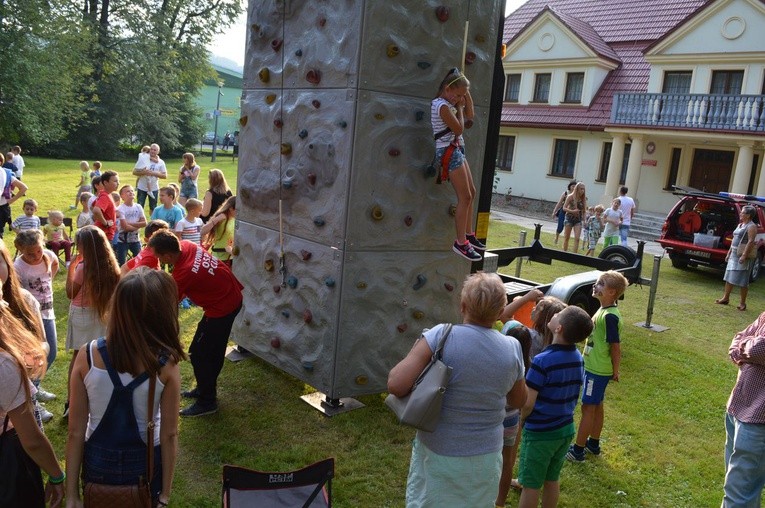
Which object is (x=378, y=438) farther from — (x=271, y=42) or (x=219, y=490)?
(x=271, y=42)

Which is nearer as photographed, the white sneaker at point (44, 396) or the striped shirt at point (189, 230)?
the white sneaker at point (44, 396)

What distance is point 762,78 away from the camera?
70.6ft

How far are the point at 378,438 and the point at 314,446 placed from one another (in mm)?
620

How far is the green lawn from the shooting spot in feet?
16.5

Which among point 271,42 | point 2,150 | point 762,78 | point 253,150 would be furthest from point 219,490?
point 2,150

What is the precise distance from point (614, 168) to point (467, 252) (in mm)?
20857

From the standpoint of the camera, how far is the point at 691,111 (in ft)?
73.9

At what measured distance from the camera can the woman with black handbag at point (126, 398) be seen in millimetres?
2812

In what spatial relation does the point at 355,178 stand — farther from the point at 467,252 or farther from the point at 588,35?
the point at 588,35

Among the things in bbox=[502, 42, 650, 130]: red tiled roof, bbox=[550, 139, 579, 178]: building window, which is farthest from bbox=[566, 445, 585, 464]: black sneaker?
bbox=[550, 139, 579, 178]: building window

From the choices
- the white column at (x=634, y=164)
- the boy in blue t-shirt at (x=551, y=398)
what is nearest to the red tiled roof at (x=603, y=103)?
the white column at (x=634, y=164)

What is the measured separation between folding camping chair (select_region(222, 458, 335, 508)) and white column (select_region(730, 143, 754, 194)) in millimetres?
22160

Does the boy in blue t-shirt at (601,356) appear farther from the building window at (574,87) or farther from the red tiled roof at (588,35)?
the building window at (574,87)

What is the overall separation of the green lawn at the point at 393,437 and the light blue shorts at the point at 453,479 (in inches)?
63.9
